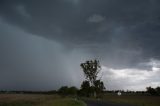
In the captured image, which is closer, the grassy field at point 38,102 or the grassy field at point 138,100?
the grassy field at point 38,102

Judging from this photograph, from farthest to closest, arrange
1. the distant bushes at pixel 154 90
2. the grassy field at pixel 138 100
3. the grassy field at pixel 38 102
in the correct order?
1. the distant bushes at pixel 154 90
2. the grassy field at pixel 138 100
3. the grassy field at pixel 38 102

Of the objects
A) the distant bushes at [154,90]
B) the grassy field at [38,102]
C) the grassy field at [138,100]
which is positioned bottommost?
the grassy field at [38,102]

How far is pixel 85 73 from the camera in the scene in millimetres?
113688

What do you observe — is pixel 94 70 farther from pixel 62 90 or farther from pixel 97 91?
pixel 62 90

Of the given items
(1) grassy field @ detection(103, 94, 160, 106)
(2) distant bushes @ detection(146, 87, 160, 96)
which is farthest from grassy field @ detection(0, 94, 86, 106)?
(2) distant bushes @ detection(146, 87, 160, 96)

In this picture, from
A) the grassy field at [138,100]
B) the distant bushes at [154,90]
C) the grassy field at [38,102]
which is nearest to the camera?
the grassy field at [38,102]

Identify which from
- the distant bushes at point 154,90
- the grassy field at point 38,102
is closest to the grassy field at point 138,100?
the grassy field at point 38,102

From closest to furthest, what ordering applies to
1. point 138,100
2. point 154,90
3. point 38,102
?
point 38,102, point 138,100, point 154,90

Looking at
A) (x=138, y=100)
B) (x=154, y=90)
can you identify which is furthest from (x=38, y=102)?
(x=154, y=90)

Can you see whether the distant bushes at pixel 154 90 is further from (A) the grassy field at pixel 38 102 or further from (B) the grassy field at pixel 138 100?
(A) the grassy field at pixel 38 102

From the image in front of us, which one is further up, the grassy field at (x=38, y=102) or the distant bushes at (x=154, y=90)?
the distant bushes at (x=154, y=90)

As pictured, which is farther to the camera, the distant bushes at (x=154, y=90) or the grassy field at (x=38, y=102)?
the distant bushes at (x=154, y=90)

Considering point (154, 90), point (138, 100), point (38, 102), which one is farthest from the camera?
point (154, 90)

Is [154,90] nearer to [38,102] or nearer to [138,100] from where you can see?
[138,100]
